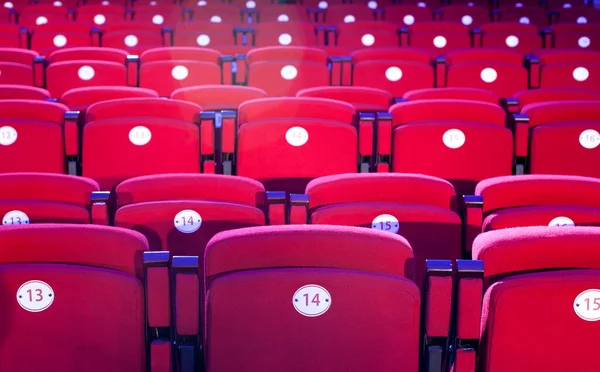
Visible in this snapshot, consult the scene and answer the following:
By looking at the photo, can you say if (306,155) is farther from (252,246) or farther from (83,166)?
(252,246)

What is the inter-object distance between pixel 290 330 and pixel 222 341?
0.05 meters

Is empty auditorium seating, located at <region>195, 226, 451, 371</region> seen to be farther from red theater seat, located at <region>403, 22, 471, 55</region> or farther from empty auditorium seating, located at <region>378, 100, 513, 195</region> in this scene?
red theater seat, located at <region>403, 22, 471, 55</region>

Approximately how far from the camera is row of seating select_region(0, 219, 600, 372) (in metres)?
0.47

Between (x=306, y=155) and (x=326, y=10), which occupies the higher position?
(x=326, y=10)

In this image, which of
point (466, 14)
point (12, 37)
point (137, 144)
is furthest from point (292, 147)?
point (466, 14)

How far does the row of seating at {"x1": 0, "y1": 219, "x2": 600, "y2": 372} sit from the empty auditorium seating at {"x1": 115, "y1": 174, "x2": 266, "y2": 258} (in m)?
0.12

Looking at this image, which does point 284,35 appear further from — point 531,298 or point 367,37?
point 531,298

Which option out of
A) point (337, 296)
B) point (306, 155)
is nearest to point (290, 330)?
point (337, 296)

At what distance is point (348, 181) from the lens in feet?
2.11

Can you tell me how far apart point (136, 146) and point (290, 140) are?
201 millimetres

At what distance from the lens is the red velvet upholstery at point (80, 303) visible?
1.58ft

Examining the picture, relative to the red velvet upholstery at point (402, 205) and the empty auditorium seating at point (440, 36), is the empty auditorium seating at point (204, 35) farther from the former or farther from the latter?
the red velvet upholstery at point (402, 205)

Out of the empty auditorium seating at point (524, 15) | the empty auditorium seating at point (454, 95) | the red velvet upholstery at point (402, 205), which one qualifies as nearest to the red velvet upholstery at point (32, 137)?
the red velvet upholstery at point (402, 205)

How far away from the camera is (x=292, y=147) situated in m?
0.88
